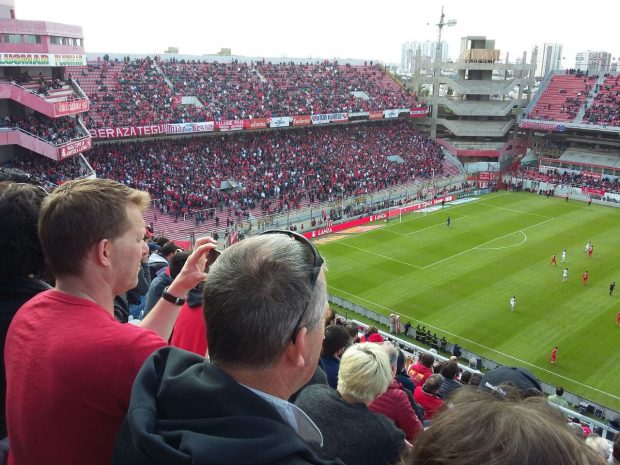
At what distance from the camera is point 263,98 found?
179 feet

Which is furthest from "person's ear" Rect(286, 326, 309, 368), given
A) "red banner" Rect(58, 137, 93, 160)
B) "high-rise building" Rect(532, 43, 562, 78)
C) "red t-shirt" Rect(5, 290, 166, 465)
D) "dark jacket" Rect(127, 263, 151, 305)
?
"high-rise building" Rect(532, 43, 562, 78)

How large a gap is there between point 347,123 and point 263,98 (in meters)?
11.6

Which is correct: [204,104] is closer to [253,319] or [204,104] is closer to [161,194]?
[161,194]

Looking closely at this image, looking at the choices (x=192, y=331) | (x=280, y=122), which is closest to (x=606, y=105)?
(x=280, y=122)

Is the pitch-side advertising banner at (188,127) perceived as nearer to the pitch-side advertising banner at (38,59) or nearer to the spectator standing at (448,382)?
the pitch-side advertising banner at (38,59)

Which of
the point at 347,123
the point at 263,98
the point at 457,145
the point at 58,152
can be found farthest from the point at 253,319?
the point at 457,145

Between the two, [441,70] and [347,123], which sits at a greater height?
[441,70]

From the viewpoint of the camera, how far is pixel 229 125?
4831 centimetres

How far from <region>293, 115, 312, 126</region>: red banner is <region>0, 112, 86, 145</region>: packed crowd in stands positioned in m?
23.0

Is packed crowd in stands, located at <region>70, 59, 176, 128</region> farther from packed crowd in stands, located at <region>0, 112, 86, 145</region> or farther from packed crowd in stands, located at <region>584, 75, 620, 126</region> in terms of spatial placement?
packed crowd in stands, located at <region>584, 75, 620, 126</region>

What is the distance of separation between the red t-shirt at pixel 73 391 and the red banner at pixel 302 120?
52497 millimetres

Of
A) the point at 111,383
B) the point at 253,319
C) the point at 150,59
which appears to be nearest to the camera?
the point at 253,319

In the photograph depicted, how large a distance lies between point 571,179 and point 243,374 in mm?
62859

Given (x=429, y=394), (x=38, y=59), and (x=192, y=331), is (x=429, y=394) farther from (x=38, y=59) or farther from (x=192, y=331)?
(x=38, y=59)
